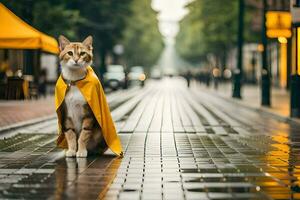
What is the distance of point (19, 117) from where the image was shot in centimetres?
2095

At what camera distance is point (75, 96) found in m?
11.0

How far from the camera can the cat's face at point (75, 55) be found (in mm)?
10859

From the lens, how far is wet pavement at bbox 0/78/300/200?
8180 millimetres

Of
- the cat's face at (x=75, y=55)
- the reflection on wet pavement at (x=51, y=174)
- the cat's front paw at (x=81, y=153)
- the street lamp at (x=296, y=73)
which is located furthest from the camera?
the street lamp at (x=296, y=73)

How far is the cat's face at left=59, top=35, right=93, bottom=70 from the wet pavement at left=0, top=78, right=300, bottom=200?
1.45 m

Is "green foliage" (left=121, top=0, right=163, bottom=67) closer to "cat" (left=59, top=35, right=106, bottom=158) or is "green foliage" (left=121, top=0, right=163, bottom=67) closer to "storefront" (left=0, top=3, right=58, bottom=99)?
"storefront" (left=0, top=3, right=58, bottom=99)

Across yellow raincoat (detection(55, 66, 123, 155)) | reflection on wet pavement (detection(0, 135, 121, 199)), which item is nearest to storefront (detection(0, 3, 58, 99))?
reflection on wet pavement (detection(0, 135, 121, 199))

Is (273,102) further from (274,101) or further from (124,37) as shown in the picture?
(124,37)

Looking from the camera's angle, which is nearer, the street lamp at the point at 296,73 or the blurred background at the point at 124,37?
the street lamp at the point at 296,73

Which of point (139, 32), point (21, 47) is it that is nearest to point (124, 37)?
point (139, 32)

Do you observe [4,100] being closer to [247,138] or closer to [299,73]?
[299,73]

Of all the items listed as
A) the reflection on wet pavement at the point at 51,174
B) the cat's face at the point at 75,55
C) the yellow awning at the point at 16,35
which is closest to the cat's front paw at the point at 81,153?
the reflection on wet pavement at the point at 51,174

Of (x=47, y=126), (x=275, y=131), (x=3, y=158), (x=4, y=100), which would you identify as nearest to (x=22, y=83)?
(x=4, y=100)

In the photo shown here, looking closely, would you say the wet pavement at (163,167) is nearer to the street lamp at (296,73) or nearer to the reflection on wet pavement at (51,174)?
the reflection on wet pavement at (51,174)
